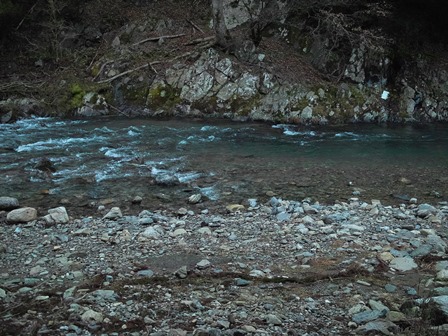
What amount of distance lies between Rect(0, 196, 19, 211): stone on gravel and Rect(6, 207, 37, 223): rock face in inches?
23.1

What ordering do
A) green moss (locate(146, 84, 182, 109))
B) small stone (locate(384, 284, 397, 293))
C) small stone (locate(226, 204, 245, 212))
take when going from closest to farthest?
1. small stone (locate(384, 284, 397, 293))
2. small stone (locate(226, 204, 245, 212))
3. green moss (locate(146, 84, 182, 109))

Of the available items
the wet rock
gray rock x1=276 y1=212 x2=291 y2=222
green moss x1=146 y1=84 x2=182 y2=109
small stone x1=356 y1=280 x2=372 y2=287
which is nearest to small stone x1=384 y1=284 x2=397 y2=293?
small stone x1=356 y1=280 x2=372 y2=287

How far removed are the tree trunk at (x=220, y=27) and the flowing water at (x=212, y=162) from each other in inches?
164

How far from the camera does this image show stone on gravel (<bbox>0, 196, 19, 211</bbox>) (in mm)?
8141

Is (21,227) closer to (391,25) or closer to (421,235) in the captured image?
(421,235)

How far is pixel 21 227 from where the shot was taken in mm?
7262

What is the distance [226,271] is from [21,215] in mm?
3940

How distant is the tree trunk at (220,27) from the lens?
→ 18.2m

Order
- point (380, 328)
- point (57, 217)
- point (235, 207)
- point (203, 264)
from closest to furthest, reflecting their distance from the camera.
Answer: point (380, 328) < point (203, 264) < point (57, 217) < point (235, 207)

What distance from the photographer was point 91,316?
4320mm

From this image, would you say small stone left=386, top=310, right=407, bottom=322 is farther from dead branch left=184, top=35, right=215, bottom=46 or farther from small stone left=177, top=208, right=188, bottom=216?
dead branch left=184, top=35, right=215, bottom=46

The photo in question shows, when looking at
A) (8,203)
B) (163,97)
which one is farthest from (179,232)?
(163,97)

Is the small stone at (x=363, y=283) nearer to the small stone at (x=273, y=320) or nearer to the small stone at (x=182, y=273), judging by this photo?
the small stone at (x=273, y=320)

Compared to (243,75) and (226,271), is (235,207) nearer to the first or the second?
(226,271)
